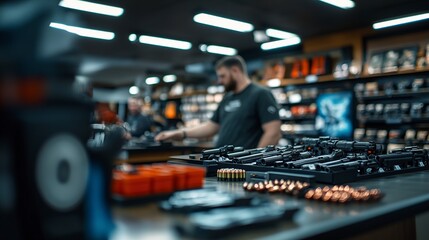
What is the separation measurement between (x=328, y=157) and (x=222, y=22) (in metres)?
5.84

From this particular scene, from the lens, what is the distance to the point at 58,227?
667mm

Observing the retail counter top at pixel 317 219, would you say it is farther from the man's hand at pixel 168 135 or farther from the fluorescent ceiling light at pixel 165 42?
the fluorescent ceiling light at pixel 165 42

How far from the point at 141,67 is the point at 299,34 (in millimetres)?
5811

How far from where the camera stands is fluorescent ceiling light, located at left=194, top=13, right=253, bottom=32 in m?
6.89

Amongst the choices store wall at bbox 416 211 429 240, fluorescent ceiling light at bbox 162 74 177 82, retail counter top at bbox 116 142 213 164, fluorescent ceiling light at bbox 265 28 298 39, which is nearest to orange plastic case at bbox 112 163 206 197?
store wall at bbox 416 211 429 240

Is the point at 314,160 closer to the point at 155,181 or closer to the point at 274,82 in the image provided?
the point at 155,181

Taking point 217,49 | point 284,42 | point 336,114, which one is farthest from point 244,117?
point 217,49

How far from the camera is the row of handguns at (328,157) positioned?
1.58 metres

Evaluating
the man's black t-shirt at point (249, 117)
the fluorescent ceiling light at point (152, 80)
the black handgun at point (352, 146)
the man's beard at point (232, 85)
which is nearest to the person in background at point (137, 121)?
the man's beard at point (232, 85)

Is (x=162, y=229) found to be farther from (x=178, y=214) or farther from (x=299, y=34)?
(x=299, y=34)

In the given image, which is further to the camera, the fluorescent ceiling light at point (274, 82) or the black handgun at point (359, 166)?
the fluorescent ceiling light at point (274, 82)

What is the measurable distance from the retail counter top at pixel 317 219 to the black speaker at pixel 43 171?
175 mm

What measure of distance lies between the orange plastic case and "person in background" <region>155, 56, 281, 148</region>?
74.3 inches

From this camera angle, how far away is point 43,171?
658 millimetres
